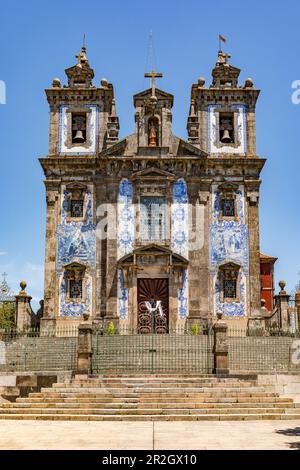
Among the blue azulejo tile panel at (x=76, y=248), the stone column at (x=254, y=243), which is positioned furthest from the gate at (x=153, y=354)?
the stone column at (x=254, y=243)

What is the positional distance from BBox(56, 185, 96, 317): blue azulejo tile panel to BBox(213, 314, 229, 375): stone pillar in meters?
11.2

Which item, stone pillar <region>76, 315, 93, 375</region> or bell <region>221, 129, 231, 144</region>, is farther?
bell <region>221, 129, 231, 144</region>

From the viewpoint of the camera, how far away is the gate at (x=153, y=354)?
794 inches

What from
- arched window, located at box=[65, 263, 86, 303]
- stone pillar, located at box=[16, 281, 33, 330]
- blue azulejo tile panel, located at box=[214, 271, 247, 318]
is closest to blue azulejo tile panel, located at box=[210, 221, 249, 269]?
blue azulejo tile panel, located at box=[214, 271, 247, 318]

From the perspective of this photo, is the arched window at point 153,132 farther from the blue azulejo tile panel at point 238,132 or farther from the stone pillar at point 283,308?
the stone pillar at point 283,308

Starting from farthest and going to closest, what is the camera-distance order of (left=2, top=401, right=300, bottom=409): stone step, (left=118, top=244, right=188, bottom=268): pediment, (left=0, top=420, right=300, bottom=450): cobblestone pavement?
(left=118, top=244, right=188, bottom=268): pediment, (left=2, top=401, right=300, bottom=409): stone step, (left=0, top=420, right=300, bottom=450): cobblestone pavement

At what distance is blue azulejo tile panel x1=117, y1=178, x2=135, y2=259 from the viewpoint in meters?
30.2

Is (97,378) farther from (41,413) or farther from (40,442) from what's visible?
(40,442)

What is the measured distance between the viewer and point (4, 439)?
11344 millimetres

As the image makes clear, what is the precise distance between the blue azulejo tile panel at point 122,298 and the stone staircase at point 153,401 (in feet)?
35.3

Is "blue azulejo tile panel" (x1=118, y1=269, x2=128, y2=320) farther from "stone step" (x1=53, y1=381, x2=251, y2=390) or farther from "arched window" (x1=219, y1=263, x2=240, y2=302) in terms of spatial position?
"stone step" (x1=53, y1=381, x2=251, y2=390)

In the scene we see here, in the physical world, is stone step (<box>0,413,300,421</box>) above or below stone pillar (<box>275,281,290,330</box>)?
below

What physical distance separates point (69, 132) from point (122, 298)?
8.95m

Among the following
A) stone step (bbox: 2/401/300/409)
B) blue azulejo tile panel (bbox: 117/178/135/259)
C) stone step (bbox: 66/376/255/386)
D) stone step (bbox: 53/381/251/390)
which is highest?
blue azulejo tile panel (bbox: 117/178/135/259)
